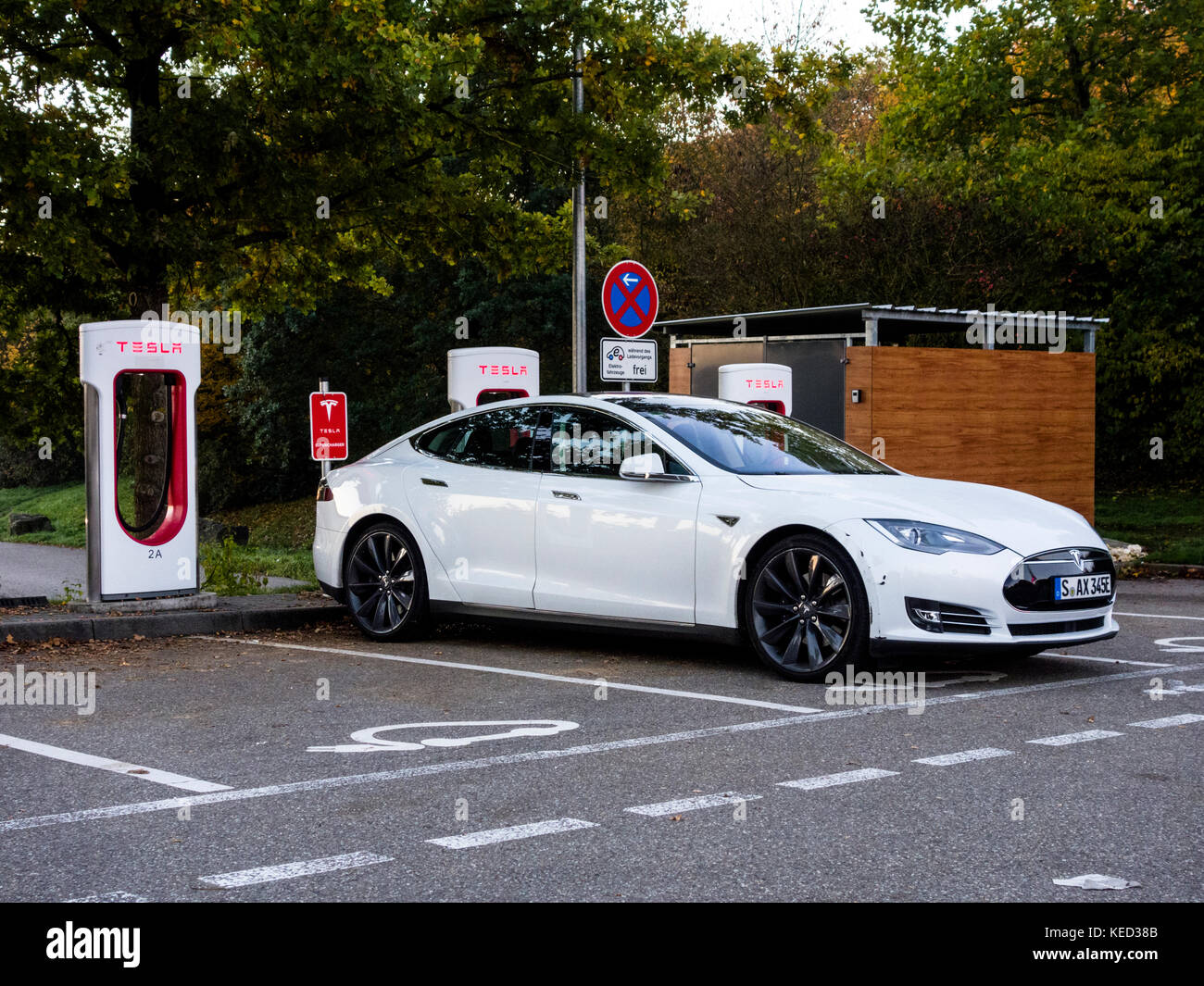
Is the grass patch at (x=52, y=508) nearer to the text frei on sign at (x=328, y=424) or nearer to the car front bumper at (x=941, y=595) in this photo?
the text frei on sign at (x=328, y=424)

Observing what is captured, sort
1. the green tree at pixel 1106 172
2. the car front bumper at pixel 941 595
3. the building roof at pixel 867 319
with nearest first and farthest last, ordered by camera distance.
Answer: the car front bumper at pixel 941 595, the building roof at pixel 867 319, the green tree at pixel 1106 172

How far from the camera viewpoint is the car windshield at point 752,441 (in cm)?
866

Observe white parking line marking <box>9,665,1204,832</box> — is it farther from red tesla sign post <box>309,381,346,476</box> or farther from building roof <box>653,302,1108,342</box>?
red tesla sign post <box>309,381,346,476</box>

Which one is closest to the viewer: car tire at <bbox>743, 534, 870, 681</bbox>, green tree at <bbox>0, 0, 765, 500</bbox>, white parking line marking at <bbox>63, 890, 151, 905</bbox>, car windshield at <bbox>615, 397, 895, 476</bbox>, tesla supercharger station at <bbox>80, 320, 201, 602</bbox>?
white parking line marking at <bbox>63, 890, 151, 905</bbox>

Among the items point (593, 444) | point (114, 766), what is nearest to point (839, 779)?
point (114, 766)

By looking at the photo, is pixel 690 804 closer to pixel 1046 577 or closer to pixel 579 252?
pixel 1046 577

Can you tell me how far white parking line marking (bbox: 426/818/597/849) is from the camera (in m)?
4.66

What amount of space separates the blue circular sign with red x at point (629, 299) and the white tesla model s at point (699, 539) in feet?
12.0

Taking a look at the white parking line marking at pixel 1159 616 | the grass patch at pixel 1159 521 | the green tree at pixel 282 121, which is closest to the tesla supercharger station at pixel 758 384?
the green tree at pixel 282 121

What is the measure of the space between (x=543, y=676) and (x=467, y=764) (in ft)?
7.92

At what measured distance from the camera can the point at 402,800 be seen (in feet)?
17.3

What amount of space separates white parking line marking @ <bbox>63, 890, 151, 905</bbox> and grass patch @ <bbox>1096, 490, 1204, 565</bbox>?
13.2 meters

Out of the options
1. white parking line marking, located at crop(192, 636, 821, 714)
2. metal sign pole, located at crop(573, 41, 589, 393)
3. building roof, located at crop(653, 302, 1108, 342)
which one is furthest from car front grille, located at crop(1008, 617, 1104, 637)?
metal sign pole, located at crop(573, 41, 589, 393)
